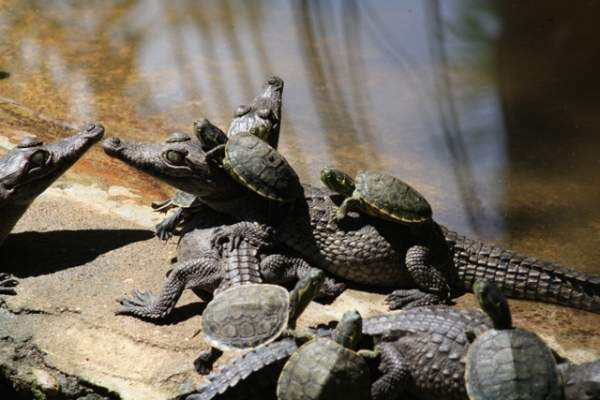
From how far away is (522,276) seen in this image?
4930 mm

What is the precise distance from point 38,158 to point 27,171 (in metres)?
0.12

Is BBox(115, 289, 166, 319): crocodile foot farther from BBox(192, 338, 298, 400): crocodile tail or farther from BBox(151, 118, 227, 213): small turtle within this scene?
BBox(151, 118, 227, 213): small turtle

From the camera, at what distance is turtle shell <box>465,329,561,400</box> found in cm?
367

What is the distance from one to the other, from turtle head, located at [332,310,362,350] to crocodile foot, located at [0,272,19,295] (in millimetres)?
2167

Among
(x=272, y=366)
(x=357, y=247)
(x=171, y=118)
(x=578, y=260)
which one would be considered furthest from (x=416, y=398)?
(x=171, y=118)

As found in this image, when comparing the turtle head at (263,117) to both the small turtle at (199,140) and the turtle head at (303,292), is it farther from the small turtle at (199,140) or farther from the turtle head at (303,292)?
the turtle head at (303,292)

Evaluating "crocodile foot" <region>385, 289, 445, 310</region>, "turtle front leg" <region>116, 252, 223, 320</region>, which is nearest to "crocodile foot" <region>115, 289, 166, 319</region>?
"turtle front leg" <region>116, 252, 223, 320</region>

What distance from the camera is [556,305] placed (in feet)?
16.2

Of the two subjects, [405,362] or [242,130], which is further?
[242,130]

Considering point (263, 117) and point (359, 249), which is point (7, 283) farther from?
point (359, 249)

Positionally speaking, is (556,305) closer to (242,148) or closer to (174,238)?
(242,148)

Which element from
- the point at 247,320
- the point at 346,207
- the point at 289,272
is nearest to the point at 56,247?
the point at 289,272

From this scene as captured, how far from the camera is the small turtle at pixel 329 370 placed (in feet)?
12.4

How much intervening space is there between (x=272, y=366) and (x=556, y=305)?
1923 mm
